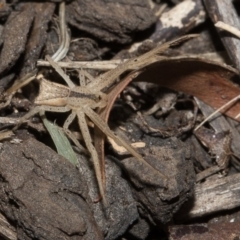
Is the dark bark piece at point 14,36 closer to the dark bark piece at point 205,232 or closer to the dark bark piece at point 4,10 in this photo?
the dark bark piece at point 4,10

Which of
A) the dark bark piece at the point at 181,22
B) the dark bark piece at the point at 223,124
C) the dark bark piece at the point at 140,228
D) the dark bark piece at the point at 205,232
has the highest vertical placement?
the dark bark piece at the point at 181,22

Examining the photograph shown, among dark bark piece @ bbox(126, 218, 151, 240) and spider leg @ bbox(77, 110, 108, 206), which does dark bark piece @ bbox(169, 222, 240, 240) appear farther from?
spider leg @ bbox(77, 110, 108, 206)

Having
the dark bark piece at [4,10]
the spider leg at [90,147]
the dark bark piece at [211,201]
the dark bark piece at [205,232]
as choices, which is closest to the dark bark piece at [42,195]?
the spider leg at [90,147]

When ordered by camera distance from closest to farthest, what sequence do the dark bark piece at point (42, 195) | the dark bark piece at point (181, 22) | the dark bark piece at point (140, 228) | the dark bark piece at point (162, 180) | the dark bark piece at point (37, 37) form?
the dark bark piece at point (42, 195) → the dark bark piece at point (162, 180) → the dark bark piece at point (140, 228) → the dark bark piece at point (37, 37) → the dark bark piece at point (181, 22)

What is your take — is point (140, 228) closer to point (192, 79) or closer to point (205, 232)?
point (205, 232)

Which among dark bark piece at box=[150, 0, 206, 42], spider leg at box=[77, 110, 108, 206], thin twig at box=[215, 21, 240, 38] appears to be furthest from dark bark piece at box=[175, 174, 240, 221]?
dark bark piece at box=[150, 0, 206, 42]

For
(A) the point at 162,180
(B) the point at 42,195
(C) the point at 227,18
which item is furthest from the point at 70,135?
(C) the point at 227,18
